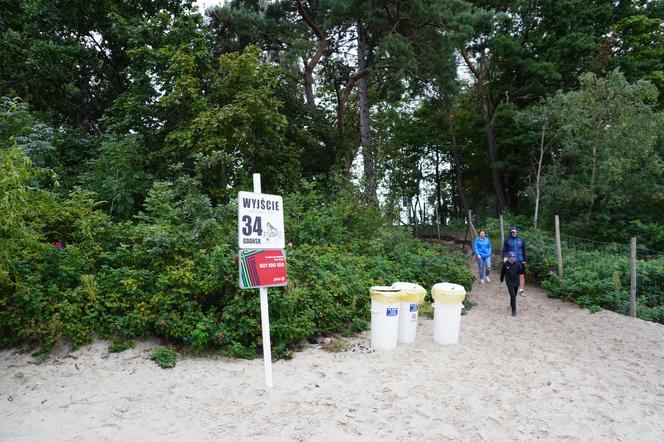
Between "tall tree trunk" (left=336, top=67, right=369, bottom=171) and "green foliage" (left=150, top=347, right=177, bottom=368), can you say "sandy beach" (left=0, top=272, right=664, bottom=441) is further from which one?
"tall tree trunk" (left=336, top=67, right=369, bottom=171)

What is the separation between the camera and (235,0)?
54.5ft

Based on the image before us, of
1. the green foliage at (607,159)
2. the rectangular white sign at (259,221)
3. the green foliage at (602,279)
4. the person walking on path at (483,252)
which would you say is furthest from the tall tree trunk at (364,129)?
the rectangular white sign at (259,221)

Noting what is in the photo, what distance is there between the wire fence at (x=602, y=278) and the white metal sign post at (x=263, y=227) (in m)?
7.23

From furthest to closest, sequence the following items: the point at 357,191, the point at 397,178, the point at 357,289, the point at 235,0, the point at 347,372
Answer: the point at 397,178, the point at 235,0, the point at 357,191, the point at 357,289, the point at 347,372

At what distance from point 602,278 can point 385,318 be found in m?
6.28

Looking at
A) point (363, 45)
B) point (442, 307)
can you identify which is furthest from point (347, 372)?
point (363, 45)

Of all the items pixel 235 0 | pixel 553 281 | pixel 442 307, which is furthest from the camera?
pixel 235 0

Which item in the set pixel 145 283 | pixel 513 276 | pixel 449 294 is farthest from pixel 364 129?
pixel 145 283

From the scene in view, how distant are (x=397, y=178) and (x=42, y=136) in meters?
17.0

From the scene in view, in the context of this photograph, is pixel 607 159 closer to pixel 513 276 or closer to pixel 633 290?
pixel 633 290

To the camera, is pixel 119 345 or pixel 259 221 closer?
pixel 259 221

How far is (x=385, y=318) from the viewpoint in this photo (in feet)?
19.9

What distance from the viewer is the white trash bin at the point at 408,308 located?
6.32m

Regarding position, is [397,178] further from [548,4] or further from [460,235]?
[548,4]
